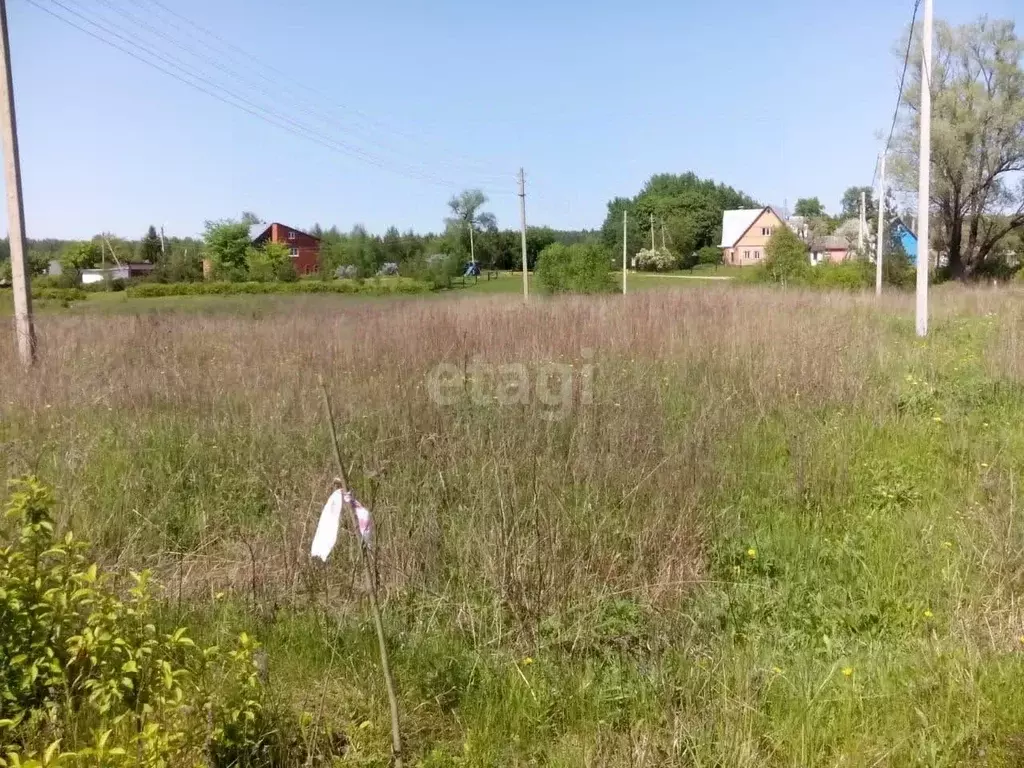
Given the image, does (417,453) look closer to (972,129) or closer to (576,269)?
(576,269)

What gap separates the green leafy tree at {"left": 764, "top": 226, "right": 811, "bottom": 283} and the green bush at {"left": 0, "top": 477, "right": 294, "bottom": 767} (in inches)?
988

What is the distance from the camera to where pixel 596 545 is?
2.92 metres

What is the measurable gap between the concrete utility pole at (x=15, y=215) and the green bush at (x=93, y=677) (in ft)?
21.3

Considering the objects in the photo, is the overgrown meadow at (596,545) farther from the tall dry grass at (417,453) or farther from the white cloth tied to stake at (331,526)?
the white cloth tied to stake at (331,526)

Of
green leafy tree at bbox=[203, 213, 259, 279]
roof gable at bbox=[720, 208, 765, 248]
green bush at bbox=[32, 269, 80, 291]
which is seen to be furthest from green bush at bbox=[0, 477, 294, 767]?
roof gable at bbox=[720, 208, 765, 248]

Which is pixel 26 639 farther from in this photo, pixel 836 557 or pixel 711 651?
pixel 836 557

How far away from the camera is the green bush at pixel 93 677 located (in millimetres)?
1598

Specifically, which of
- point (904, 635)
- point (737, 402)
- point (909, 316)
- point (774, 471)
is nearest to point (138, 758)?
point (904, 635)

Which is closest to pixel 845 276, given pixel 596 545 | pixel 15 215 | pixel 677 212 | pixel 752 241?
pixel 15 215

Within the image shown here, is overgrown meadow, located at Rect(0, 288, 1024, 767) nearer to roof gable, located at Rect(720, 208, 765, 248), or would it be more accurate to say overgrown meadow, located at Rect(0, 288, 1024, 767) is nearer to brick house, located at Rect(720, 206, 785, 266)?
brick house, located at Rect(720, 206, 785, 266)

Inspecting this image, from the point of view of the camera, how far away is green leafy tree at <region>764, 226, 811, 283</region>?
2488cm

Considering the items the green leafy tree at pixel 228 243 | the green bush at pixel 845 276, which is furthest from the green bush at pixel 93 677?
the green leafy tree at pixel 228 243

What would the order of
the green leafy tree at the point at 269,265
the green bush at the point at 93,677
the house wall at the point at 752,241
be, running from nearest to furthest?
the green bush at the point at 93,677 < the green leafy tree at the point at 269,265 < the house wall at the point at 752,241

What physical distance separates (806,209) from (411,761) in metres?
104
